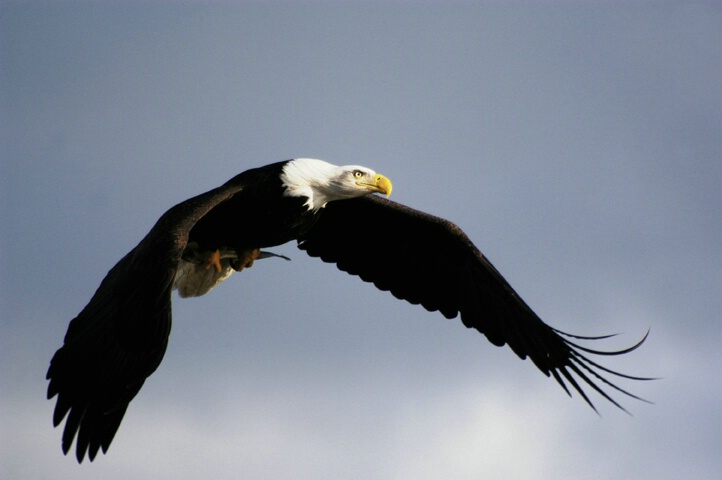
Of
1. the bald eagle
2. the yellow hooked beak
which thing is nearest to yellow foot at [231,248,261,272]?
the bald eagle

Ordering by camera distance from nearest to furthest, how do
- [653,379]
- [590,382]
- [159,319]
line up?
[159,319]
[653,379]
[590,382]

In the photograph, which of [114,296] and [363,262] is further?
[363,262]

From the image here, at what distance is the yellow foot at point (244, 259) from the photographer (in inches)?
438

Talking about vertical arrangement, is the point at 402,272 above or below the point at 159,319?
above

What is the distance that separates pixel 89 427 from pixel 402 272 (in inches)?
139

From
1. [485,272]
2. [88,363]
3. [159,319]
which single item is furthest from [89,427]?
[485,272]

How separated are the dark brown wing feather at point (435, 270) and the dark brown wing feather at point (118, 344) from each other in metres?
2.31

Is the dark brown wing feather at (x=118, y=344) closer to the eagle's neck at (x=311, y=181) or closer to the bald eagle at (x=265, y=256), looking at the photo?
the bald eagle at (x=265, y=256)

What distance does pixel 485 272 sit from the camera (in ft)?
38.5

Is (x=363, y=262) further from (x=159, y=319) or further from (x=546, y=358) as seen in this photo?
(x=159, y=319)

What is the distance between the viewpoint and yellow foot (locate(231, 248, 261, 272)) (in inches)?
438

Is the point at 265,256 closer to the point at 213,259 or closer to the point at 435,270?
the point at 213,259

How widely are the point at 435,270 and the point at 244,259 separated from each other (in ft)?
5.96

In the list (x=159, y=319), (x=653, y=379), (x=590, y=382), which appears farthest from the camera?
(x=590, y=382)
